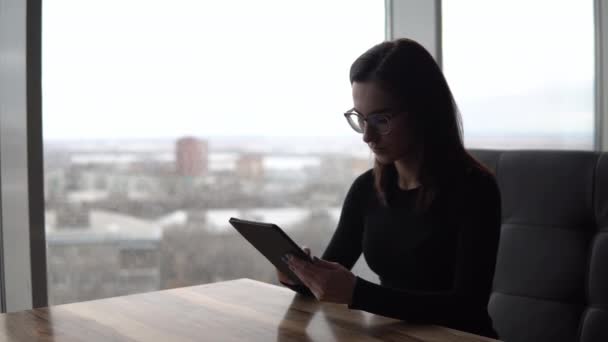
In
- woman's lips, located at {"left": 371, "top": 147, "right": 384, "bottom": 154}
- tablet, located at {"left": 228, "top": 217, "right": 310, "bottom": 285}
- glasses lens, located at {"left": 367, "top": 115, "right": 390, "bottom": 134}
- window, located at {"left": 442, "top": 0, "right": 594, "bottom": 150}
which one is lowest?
tablet, located at {"left": 228, "top": 217, "right": 310, "bottom": 285}

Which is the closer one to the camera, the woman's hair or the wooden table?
the wooden table

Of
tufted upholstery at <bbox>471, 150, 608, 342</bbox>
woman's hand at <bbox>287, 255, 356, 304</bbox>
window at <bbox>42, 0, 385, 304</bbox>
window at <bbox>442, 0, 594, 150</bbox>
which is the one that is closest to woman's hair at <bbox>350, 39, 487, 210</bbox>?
tufted upholstery at <bbox>471, 150, 608, 342</bbox>

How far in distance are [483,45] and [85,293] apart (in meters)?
1.91

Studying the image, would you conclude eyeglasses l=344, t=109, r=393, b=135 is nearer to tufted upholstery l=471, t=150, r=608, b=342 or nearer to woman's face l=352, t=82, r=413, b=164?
woman's face l=352, t=82, r=413, b=164

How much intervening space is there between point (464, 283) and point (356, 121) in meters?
0.48

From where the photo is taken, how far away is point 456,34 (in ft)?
8.82

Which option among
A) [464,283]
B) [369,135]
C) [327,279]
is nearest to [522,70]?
[369,135]

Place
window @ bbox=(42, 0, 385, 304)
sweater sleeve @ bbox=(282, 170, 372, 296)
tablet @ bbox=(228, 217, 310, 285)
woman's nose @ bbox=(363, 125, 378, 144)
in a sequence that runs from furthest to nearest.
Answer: window @ bbox=(42, 0, 385, 304), sweater sleeve @ bbox=(282, 170, 372, 296), woman's nose @ bbox=(363, 125, 378, 144), tablet @ bbox=(228, 217, 310, 285)

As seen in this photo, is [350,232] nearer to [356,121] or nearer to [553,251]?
[356,121]

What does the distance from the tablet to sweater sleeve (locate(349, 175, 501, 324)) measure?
0.53 feet

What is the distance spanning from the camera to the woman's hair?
1615 millimetres

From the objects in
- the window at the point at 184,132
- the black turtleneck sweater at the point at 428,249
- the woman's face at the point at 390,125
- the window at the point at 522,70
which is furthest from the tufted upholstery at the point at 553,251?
the window at the point at 522,70

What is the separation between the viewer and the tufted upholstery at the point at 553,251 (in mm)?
1538

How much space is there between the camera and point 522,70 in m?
3.10
